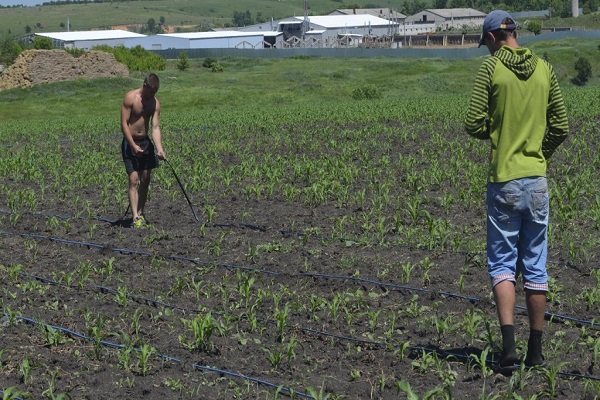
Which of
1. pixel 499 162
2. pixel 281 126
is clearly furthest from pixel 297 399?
pixel 281 126

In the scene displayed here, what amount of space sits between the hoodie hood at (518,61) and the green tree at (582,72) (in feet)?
169

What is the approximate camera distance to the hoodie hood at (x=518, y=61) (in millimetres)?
6484

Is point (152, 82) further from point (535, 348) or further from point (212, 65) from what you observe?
point (212, 65)

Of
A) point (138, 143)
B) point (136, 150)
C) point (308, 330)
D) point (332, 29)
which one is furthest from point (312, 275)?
point (332, 29)

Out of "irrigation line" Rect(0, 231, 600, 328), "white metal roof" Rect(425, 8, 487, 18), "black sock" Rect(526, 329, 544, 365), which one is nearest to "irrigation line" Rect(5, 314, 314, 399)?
"black sock" Rect(526, 329, 544, 365)

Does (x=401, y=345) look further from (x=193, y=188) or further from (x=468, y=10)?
(x=468, y=10)

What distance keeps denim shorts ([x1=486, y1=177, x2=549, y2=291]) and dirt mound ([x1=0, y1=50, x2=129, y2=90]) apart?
4537 centimetres

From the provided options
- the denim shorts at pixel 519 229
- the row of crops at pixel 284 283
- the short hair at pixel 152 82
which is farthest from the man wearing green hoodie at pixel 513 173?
the short hair at pixel 152 82

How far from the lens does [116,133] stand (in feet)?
85.8

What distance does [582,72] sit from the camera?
55.5 meters

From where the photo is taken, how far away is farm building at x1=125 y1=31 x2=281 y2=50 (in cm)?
10106

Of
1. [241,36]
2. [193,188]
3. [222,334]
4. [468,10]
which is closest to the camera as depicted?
[222,334]

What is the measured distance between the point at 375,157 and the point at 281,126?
767cm

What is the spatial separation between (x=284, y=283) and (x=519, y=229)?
3.21 metres
